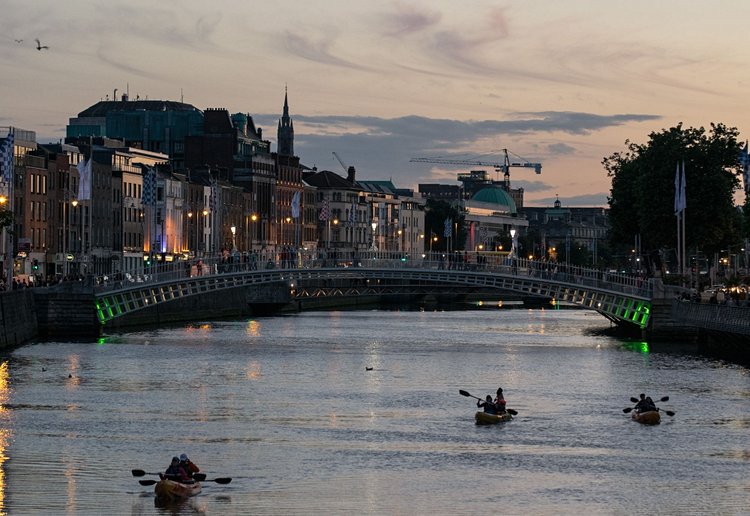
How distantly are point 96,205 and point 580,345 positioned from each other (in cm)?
6704

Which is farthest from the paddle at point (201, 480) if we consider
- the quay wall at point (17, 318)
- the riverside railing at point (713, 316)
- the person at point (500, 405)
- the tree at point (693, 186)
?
the tree at point (693, 186)

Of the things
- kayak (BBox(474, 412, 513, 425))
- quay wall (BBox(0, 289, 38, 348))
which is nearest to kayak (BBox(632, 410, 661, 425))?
kayak (BBox(474, 412, 513, 425))

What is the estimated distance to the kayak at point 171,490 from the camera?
2287 inches

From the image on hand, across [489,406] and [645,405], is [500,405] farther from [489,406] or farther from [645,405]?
[645,405]

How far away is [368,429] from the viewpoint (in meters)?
74.6

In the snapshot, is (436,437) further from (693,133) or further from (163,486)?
(693,133)

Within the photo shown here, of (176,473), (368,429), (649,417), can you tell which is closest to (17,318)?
(368,429)

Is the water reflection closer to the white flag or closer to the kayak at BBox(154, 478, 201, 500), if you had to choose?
the kayak at BBox(154, 478, 201, 500)

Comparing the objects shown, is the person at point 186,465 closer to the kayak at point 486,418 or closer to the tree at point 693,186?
the kayak at point 486,418

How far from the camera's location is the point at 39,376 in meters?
92.9

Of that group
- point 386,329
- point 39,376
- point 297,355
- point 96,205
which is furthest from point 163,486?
point 96,205

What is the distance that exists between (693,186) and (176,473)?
91.1 m

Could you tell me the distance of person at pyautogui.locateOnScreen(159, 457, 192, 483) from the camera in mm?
58531

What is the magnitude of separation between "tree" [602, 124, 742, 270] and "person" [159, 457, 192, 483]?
294ft
